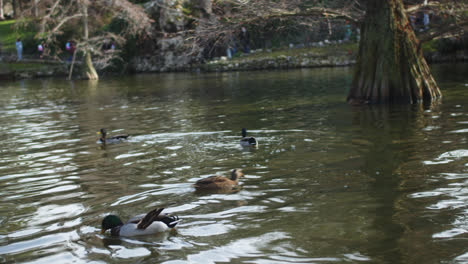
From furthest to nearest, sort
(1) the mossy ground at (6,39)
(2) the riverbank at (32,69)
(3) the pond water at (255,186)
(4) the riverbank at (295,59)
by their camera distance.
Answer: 1. (1) the mossy ground at (6,39)
2. (2) the riverbank at (32,69)
3. (4) the riverbank at (295,59)
4. (3) the pond water at (255,186)

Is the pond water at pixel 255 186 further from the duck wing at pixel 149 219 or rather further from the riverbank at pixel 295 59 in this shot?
the riverbank at pixel 295 59

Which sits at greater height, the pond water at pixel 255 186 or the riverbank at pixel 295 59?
the riverbank at pixel 295 59

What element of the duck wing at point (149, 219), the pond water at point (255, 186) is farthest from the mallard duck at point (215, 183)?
the duck wing at point (149, 219)

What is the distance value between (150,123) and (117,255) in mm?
13264

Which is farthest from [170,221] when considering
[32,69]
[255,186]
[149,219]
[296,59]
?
[32,69]

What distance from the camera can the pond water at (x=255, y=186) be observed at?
7.78 meters

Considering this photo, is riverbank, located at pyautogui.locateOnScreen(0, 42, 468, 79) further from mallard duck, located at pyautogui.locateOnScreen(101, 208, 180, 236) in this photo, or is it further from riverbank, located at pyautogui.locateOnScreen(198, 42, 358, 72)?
mallard duck, located at pyautogui.locateOnScreen(101, 208, 180, 236)

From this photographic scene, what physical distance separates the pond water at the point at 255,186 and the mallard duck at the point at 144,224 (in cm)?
16

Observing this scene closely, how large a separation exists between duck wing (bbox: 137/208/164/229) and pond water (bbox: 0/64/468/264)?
9.8 inches

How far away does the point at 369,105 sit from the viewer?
70.1ft

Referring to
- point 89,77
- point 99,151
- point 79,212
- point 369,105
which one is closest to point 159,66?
point 89,77

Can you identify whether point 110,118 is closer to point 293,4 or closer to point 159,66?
point 293,4

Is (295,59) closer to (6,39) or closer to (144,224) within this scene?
(144,224)

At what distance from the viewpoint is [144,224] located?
8312 mm
